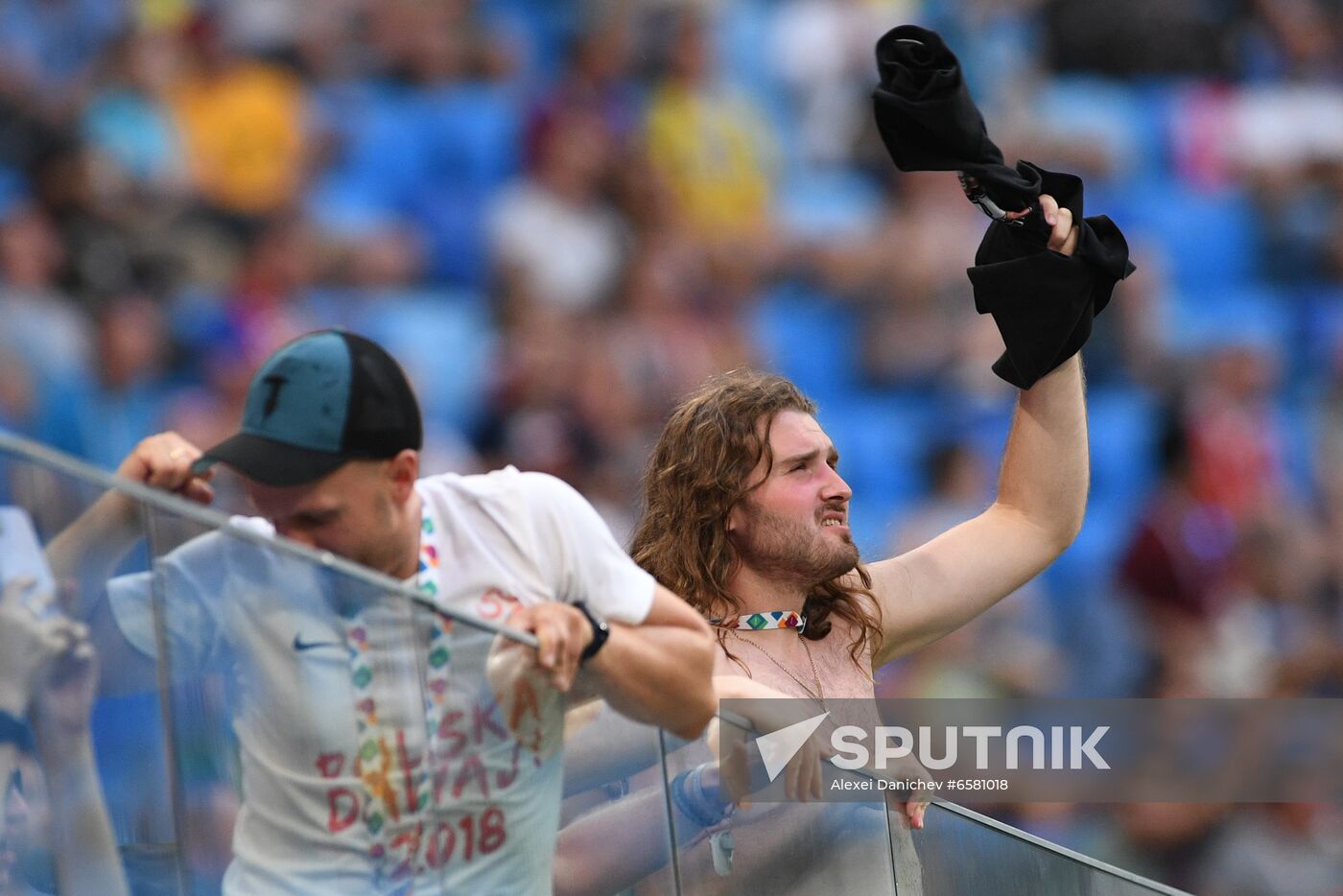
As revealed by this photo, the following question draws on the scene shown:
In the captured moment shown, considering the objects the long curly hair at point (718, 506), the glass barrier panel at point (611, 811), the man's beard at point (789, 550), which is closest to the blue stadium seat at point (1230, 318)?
the long curly hair at point (718, 506)

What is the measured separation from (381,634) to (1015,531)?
5.86 feet

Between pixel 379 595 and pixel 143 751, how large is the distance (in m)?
0.30

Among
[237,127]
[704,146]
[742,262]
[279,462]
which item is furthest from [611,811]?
[704,146]

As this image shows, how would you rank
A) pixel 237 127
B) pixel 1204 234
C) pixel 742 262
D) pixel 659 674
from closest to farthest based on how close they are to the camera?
1. pixel 659 674
2. pixel 237 127
3. pixel 742 262
4. pixel 1204 234

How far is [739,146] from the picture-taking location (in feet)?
26.3

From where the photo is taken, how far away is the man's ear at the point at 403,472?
2346mm

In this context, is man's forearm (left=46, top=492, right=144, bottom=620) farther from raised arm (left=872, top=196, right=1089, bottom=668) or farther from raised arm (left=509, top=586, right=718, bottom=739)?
raised arm (left=872, top=196, right=1089, bottom=668)

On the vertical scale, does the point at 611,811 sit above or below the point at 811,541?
below

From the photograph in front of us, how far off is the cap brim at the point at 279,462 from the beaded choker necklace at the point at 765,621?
1.11 m

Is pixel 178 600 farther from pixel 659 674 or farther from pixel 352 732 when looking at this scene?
pixel 659 674

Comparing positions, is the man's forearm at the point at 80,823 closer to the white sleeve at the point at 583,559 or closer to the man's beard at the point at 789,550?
the white sleeve at the point at 583,559

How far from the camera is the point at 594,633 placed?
228 cm

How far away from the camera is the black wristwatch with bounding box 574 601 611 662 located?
228 cm

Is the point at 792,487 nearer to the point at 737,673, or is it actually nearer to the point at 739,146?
the point at 737,673
